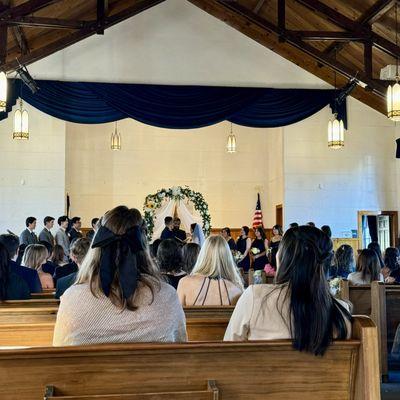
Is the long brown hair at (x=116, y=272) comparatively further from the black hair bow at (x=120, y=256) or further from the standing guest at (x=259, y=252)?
the standing guest at (x=259, y=252)

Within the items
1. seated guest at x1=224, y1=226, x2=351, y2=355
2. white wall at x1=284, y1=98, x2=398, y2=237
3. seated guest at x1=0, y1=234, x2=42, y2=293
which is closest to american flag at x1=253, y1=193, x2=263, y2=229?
white wall at x1=284, y1=98, x2=398, y2=237

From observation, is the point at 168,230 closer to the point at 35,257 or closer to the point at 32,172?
the point at 32,172

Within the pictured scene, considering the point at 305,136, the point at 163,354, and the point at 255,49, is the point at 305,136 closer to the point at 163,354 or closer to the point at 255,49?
the point at 255,49

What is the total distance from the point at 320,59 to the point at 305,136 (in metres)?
2.58

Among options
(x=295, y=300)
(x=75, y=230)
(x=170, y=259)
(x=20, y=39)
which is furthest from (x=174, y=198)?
(x=295, y=300)

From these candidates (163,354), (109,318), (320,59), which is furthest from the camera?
(320,59)

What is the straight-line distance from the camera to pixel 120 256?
5.53ft

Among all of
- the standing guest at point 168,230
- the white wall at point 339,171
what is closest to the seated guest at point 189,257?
the standing guest at point 168,230

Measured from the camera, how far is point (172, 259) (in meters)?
3.76

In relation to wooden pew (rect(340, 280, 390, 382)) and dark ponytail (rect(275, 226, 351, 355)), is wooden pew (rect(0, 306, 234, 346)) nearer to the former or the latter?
dark ponytail (rect(275, 226, 351, 355))

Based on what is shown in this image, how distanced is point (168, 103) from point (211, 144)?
4101 mm

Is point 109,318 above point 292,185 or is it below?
below

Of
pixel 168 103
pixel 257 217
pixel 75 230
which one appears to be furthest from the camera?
pixel 257 217

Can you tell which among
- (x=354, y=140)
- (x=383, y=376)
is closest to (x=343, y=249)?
(x=383, y=376)
